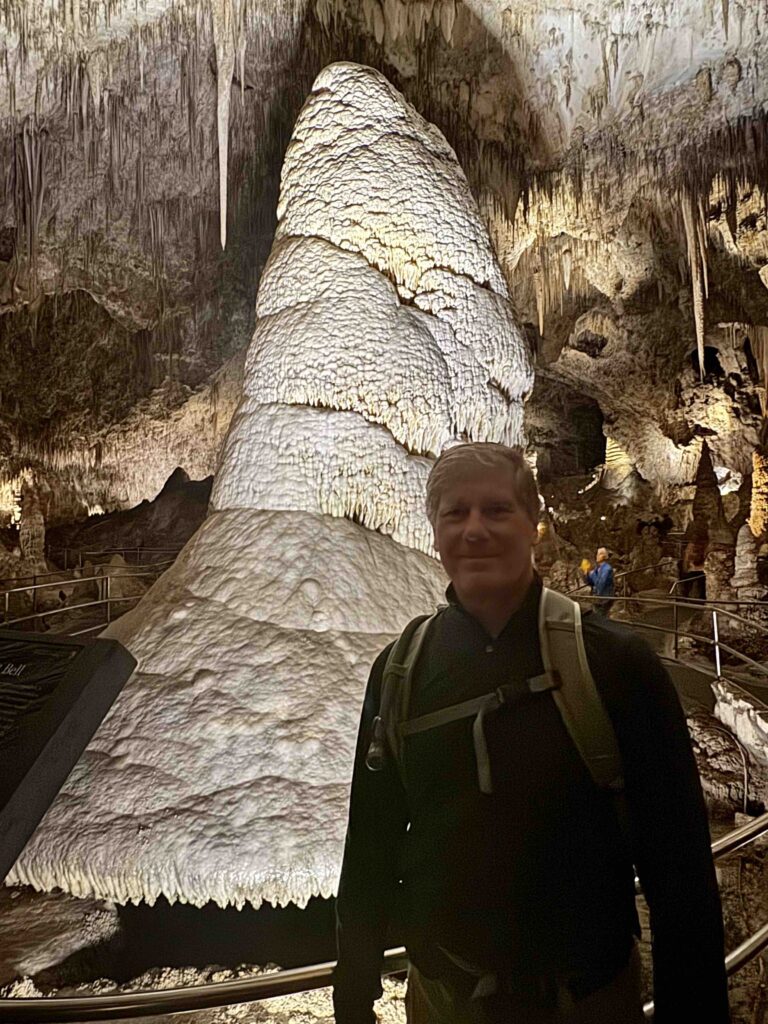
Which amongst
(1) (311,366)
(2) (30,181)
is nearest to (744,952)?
(1) (311,366)

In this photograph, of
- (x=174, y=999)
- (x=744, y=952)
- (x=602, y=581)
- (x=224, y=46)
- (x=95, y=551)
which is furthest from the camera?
(x=95, y=551)

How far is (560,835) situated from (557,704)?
0.17 metres

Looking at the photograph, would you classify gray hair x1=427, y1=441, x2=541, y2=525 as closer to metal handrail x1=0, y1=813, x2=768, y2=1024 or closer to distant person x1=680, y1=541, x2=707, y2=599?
metal handrail x1=0, y1=813, x2=768, y2=1024

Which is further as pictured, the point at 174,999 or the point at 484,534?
the point at 174,999

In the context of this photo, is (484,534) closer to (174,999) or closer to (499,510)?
(499,510)

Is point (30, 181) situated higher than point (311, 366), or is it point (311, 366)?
point (30, 181)

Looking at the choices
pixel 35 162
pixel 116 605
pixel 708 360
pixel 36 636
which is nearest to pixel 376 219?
pixel 36 636

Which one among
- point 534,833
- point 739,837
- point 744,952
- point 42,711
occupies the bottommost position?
point 744,952

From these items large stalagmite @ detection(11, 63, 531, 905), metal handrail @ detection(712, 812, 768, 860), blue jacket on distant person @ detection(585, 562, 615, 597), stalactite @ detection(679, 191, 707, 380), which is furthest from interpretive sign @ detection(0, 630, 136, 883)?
stalactite @ detection(679, 191, 707, 380)

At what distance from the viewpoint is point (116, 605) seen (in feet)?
35.5

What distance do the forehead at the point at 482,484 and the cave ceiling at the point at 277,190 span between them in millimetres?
5826

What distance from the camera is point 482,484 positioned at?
1.04 metres

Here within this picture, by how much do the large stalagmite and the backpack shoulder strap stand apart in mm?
1772

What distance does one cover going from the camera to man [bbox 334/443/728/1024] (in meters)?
0.89
